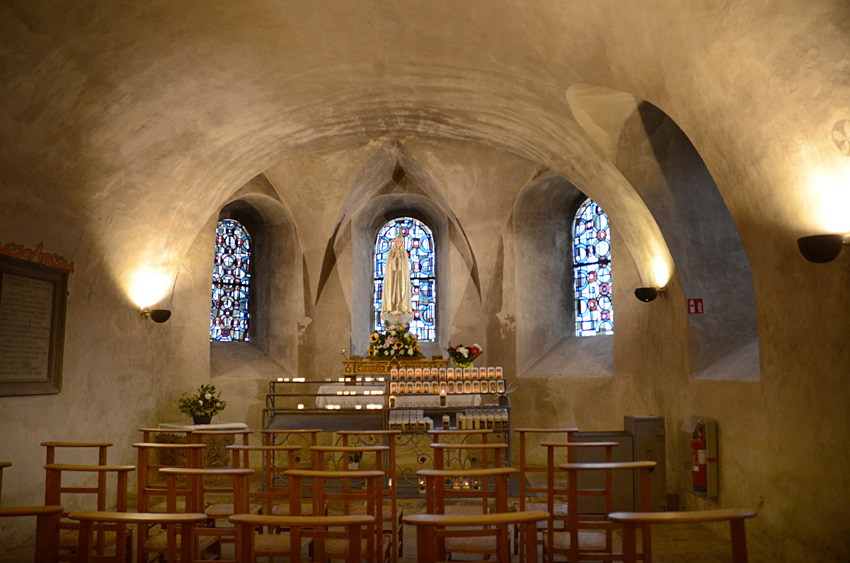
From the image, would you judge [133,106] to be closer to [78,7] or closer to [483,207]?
[78,7]

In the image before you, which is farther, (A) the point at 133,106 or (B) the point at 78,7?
(A) the point at 133,106

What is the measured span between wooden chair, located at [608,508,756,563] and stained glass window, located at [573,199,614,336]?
9645mm

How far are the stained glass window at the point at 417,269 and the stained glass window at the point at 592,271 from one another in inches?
118

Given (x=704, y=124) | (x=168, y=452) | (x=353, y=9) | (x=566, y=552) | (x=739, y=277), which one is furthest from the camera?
(x=168, y=452)

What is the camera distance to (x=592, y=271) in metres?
12.7

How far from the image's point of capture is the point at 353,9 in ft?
21.6

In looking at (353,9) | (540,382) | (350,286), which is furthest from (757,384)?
(350,286)

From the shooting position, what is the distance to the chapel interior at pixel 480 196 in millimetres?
4859

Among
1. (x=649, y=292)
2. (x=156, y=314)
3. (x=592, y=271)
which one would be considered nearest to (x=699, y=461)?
(x=649, y=292)

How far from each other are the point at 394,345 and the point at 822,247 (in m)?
7.83

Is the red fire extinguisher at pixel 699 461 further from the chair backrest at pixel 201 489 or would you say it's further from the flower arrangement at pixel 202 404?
the flower arrangement at pixel 202 404

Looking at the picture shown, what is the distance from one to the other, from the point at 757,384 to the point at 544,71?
349cm

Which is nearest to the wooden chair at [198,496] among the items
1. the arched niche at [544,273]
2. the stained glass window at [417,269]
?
the arched niche at [544,273]

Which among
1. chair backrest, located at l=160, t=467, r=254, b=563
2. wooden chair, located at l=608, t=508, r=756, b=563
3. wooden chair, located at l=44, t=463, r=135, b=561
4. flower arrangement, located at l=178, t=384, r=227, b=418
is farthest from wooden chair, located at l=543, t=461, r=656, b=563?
flower arrangement, located at l=178, t=384, r=227, b=418
